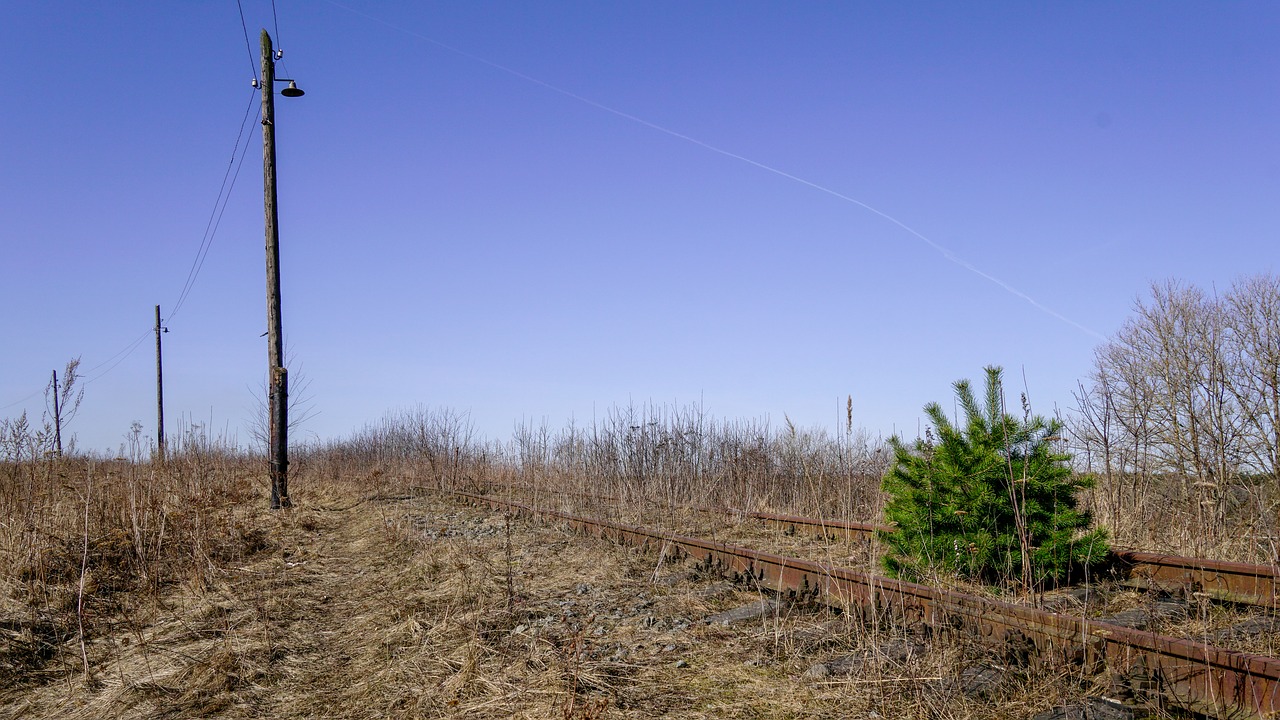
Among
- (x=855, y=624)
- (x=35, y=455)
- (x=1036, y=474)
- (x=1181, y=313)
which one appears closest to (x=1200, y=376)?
(x=1181, y=313)

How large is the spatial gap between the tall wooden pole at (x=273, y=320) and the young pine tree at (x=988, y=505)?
11175mm

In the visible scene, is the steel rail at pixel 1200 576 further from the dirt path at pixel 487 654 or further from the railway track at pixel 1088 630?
the dirt path at pixel 487 654

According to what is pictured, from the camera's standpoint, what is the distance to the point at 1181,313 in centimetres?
2009

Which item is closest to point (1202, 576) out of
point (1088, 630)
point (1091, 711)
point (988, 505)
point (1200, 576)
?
point (1200, 576)

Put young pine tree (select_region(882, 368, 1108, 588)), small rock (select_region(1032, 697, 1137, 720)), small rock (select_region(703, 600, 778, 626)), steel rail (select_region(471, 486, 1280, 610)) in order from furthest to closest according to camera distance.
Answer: young pine tree (select_region(882, 368, 1108, 588)) → small rock (select_region(703, 600, 778, 626)) → steel rail (select_region(471, 486, 1280, 610)) → small rock (select_region(1032, 697, 1137, 720))

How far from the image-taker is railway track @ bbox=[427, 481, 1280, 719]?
3.23 metres

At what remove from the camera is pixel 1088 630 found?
3.78 m

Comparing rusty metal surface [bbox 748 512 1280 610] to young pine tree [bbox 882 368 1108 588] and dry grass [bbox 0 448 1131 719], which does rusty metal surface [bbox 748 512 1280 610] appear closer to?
young pine tree [bbox 882 368 1108 588]

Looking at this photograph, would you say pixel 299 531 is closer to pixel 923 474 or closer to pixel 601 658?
pixel 601 658

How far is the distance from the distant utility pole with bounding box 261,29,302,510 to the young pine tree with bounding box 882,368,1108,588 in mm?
11210

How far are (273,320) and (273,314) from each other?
4.5 inches

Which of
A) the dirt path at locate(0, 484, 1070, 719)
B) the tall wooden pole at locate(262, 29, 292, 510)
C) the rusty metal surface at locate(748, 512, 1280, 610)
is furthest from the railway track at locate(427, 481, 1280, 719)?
the tall wooden pole at locate(262, 29, 292, 510)

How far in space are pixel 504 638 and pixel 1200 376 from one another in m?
19.4

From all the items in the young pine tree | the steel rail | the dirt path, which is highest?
the young pine tree
